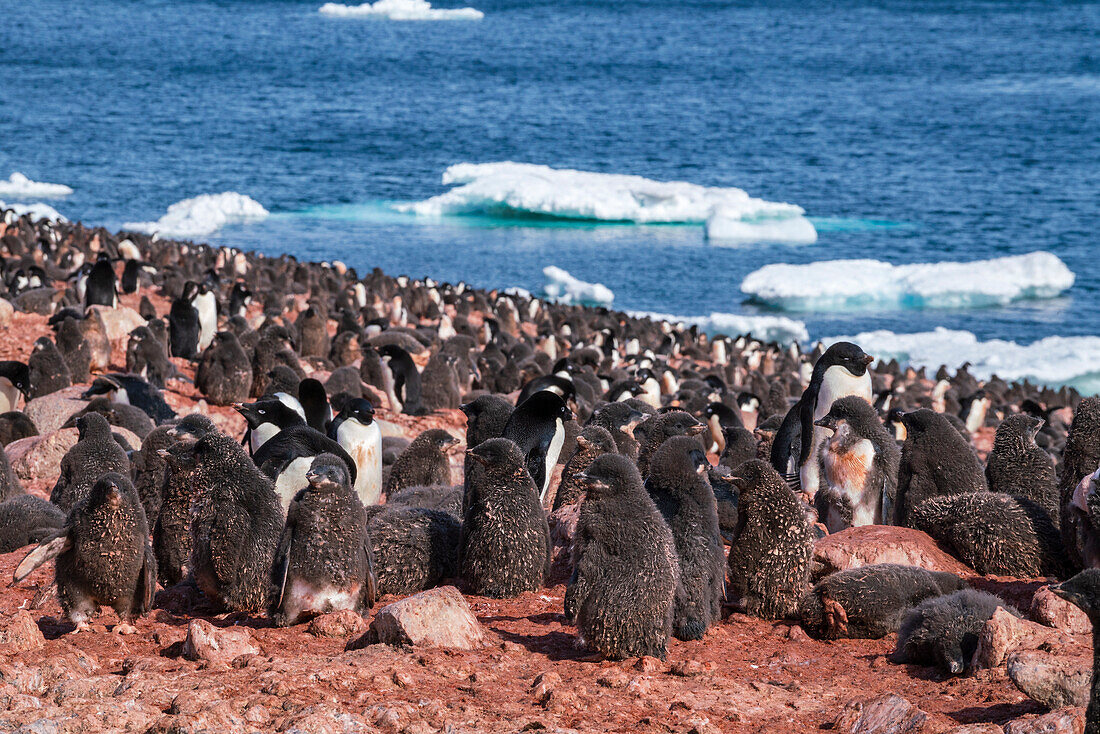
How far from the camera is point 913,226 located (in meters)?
45.2

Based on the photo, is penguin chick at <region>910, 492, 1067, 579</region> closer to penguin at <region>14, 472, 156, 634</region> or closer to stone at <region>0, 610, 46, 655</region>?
penguin at <region>14, 472, 156, 634</region>

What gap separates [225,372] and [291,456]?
614 centimetres

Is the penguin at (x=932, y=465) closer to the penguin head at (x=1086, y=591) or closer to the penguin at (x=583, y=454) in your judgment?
the penguin at (x=583, y=454)

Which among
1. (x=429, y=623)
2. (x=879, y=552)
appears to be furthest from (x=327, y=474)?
(x=879, y=552)

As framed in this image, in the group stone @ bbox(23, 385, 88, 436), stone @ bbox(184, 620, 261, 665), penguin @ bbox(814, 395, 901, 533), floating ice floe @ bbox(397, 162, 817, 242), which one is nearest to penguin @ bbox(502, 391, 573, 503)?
penguin @ bbox(814, 395, 901, 533)

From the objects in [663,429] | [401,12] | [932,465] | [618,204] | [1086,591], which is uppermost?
[401,12]

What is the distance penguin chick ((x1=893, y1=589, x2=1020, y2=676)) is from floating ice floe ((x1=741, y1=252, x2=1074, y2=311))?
2881 cm

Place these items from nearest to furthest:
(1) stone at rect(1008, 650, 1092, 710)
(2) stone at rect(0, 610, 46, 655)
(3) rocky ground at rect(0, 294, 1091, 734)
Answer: (3) rocky ground at rect(0, 294, 1091, 734) < (1) stone at rect(1008, 650, 1092, 710) < (2) stone at rect(0, 610, 46, 655)

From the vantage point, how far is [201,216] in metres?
40.9

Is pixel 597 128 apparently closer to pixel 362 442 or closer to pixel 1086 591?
pixel 362 442

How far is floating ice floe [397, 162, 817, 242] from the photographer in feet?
143

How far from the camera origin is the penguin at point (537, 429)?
770cm

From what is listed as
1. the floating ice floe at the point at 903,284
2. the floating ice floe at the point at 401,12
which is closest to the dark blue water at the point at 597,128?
the floating ice floe at the point at 903,284

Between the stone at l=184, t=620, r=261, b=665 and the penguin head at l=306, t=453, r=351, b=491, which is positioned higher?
the penguin head at l=306, t=453, r=351, b=491
